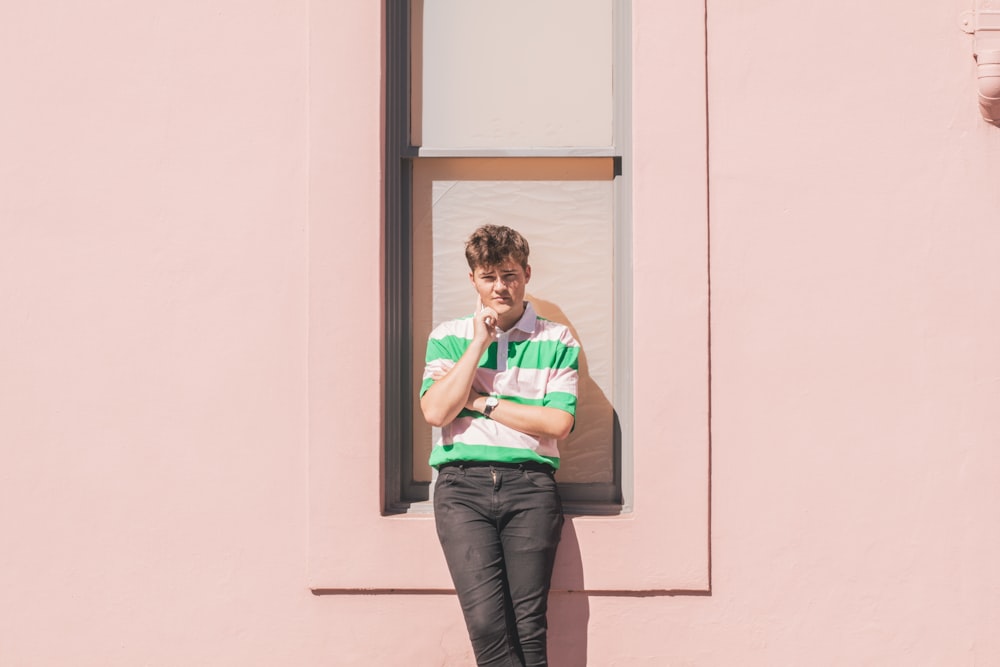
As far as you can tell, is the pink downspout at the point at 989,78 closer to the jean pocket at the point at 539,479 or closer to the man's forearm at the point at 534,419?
the man's forearm at the point at 534,419

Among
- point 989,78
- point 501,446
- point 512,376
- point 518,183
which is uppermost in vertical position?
point 989,78

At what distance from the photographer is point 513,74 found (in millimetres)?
4023

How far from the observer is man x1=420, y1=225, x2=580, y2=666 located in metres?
3.39

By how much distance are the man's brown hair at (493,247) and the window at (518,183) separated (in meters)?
0.53

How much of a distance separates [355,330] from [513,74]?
126 cm

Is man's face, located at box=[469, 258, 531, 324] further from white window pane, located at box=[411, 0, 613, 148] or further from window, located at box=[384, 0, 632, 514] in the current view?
white window pane, located at box=[411, 0, 613, 148]

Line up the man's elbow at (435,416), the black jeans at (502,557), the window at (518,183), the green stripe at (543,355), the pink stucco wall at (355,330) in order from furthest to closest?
the window at (518,183)
the pink stucco wall at (355,330)
the green stripe at (543,355)
the man's elbow at (435,416)
the black jeans at (502,557)

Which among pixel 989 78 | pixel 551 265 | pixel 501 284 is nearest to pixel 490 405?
pixel 501 284

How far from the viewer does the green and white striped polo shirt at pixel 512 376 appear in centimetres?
351

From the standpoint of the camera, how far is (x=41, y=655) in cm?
389

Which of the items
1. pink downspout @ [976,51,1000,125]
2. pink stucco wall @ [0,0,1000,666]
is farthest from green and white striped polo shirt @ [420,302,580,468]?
pink downspout @ [976,51,1000,125]

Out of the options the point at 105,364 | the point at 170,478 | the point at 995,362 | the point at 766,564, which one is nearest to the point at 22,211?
the point at 105,364

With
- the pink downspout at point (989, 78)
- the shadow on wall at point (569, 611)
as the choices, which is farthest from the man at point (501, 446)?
the pink downspout at point (989, 78)

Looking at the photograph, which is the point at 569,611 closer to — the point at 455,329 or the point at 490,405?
the point at 490,405
